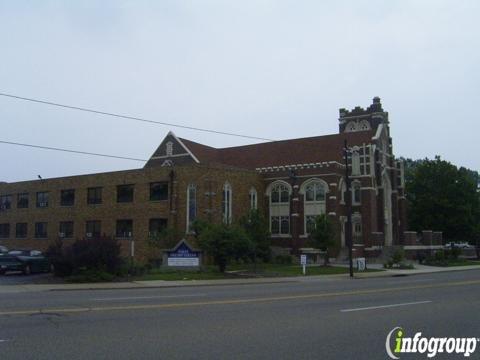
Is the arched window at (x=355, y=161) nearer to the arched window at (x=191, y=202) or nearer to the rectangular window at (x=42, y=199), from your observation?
the arched window at (x=191, y=202)

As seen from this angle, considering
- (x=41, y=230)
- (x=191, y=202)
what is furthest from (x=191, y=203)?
(x=41, y=230)

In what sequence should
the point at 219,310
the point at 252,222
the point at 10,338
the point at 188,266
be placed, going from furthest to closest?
the point at 252,222, the point at 188,266, the point at 219,310, the point at 10,338

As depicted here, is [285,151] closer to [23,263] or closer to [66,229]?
[66,229]

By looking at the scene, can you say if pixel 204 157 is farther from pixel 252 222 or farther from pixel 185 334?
pixel 185 334

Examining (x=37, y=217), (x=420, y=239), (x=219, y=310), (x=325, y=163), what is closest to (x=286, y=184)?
(x=325, y=163)

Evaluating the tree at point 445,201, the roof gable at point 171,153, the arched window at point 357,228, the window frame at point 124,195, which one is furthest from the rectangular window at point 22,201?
the tree at point 445,201

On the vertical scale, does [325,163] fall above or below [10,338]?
above

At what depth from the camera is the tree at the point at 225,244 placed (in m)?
29.6

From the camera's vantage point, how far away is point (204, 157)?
5559 centimetres

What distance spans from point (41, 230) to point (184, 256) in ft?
83.4

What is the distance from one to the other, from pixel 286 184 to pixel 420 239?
686 inches

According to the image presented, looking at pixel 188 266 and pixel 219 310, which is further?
pixel 188 266

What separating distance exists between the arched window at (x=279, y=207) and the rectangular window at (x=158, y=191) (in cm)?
1193

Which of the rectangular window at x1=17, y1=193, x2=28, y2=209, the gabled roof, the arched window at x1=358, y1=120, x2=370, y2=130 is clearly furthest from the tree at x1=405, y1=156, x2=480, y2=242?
the rectangular window at x1=17, y1=193, x2=28, y2=209
